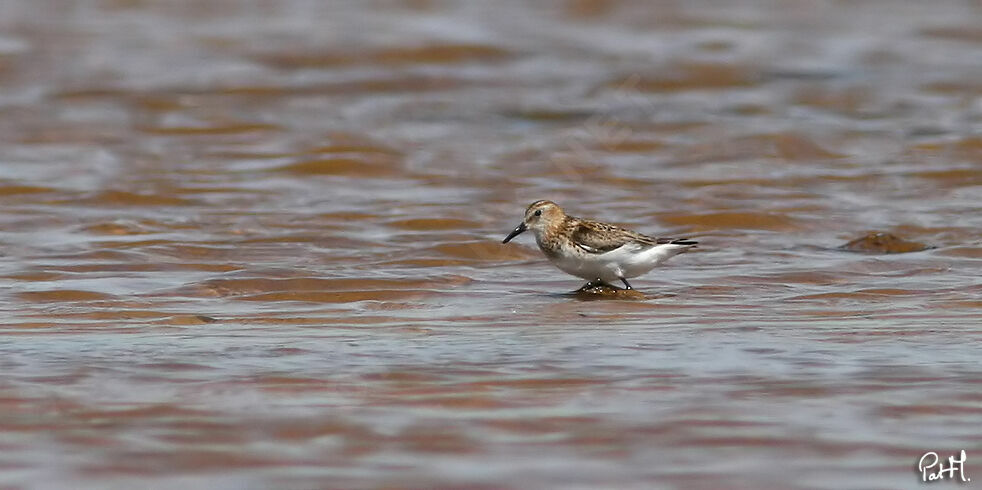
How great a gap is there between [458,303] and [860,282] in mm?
Answer: 2195

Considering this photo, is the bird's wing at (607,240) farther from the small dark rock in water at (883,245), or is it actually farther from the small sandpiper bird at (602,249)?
the small dark rock in water at (883,245)

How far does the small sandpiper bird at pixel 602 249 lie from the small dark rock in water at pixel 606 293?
4 centimetres

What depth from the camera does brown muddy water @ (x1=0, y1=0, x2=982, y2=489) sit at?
5.48 m

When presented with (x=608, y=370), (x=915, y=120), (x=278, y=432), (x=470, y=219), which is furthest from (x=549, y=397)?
(x=915, y=120)

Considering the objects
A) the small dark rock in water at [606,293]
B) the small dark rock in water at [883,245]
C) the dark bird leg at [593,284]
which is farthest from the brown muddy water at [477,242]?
the dark bird leg at [593,284]

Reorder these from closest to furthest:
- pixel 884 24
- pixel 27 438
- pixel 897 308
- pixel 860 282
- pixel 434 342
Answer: pixel 27 438
pixel 434 342
pixel 897 308
pixel 860 282
pixel 884 24

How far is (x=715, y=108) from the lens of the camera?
16.4 meters

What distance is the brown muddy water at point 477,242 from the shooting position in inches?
216

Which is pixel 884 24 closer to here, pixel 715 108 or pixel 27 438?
pixel 715 108

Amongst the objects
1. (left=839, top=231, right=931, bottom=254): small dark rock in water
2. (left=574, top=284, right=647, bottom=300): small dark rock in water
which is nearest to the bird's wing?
(left=574, top=284, right=647, bottom=300): small dark rock in water
